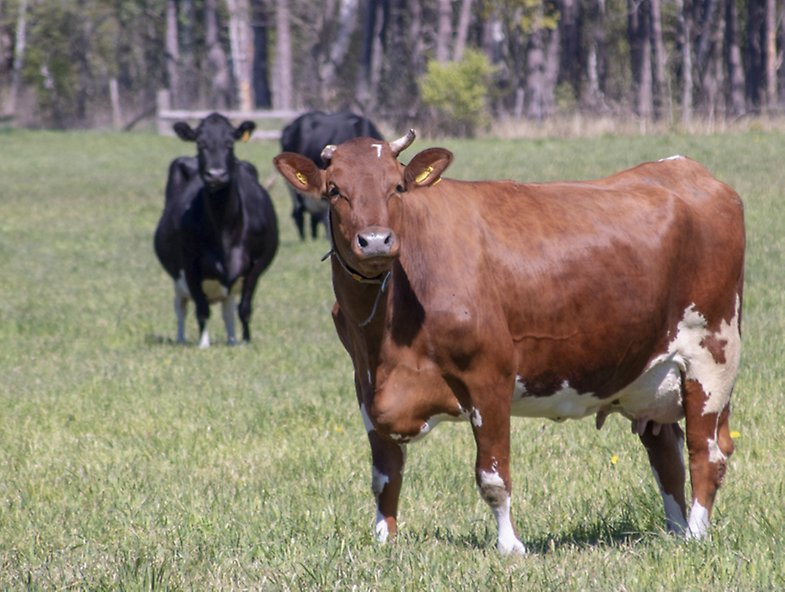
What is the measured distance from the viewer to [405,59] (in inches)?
2480

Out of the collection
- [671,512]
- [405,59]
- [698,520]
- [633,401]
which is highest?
[633,401]

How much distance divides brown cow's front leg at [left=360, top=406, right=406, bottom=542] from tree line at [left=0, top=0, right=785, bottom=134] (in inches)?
1258

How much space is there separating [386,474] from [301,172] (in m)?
1.29

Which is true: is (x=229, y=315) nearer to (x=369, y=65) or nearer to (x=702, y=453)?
(x=702, y=453)

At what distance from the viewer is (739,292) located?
629cm

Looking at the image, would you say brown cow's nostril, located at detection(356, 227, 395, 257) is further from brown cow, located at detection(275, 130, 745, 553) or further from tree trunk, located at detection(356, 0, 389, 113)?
tree trunk, located at detection(356, 0, 389, 113)

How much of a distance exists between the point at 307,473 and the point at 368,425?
6.67ft

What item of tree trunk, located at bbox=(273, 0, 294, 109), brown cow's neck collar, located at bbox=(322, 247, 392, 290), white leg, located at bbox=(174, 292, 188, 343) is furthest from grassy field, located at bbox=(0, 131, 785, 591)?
tree trunk, located at bbox=(273, 0, 294, 109)

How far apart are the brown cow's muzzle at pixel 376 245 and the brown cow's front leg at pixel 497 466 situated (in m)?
0.76

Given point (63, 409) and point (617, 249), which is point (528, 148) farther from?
point (617, 249)

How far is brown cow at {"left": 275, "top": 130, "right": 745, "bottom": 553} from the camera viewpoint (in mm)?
5430

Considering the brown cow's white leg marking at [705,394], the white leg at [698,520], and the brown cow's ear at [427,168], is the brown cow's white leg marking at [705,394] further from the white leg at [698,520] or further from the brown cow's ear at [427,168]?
the brown cow's ear at [427,168]

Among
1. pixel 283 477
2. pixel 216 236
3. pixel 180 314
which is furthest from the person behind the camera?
pixel 180 314

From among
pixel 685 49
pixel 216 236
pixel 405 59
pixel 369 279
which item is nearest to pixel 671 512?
pixel 369 279
